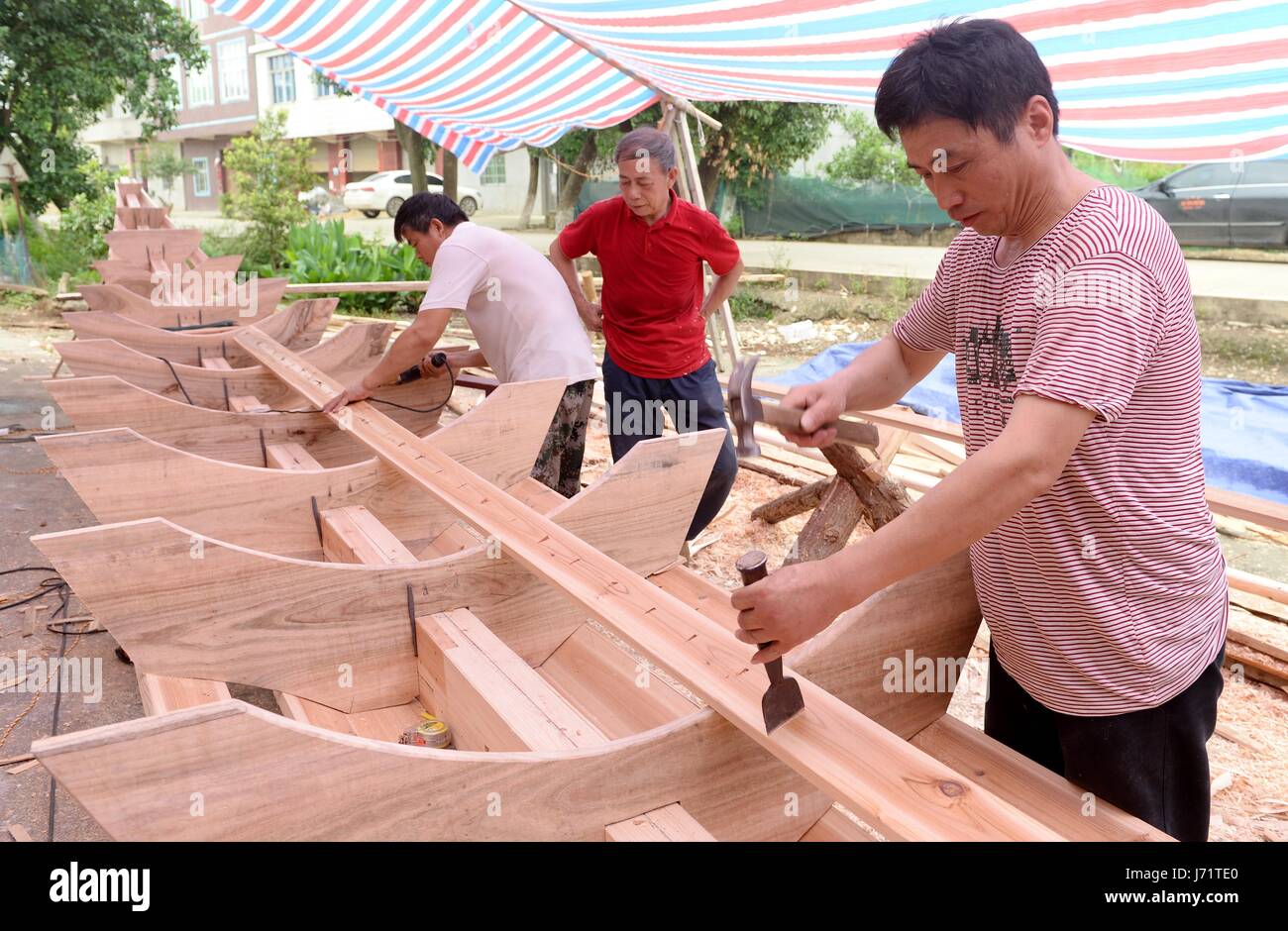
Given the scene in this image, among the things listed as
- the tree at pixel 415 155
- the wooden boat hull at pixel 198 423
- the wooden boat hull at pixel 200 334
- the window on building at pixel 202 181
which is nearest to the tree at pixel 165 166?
the window on building at pixel 202 181

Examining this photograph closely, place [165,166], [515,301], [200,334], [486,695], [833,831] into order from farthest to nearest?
[165,166] → [200,334] → [515,301] → [486,695] → [833,831]

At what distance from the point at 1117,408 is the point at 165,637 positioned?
1945mm

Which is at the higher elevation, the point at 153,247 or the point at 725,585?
the point at 153,247

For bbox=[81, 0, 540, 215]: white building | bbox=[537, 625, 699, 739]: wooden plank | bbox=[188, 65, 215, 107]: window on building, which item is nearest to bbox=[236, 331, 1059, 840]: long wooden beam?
bbox=[537, 625, 699, 739]: wooden plank

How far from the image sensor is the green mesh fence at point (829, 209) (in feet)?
63.9

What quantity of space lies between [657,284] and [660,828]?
10.3ft

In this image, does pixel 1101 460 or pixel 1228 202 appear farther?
pixel 1228 202

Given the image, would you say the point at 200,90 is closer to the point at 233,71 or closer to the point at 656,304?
the point at 233,71

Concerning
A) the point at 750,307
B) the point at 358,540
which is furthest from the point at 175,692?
the point at 750,307

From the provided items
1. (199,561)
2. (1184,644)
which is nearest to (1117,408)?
(1184,644)

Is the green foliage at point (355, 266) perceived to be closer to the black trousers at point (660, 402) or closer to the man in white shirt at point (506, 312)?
the man in white shirt at point (506, 312)

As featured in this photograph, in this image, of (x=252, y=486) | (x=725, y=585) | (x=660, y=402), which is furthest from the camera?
(x=725, y=585)

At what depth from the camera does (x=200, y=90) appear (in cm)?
4000

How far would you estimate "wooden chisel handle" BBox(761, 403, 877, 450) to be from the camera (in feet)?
6.01
